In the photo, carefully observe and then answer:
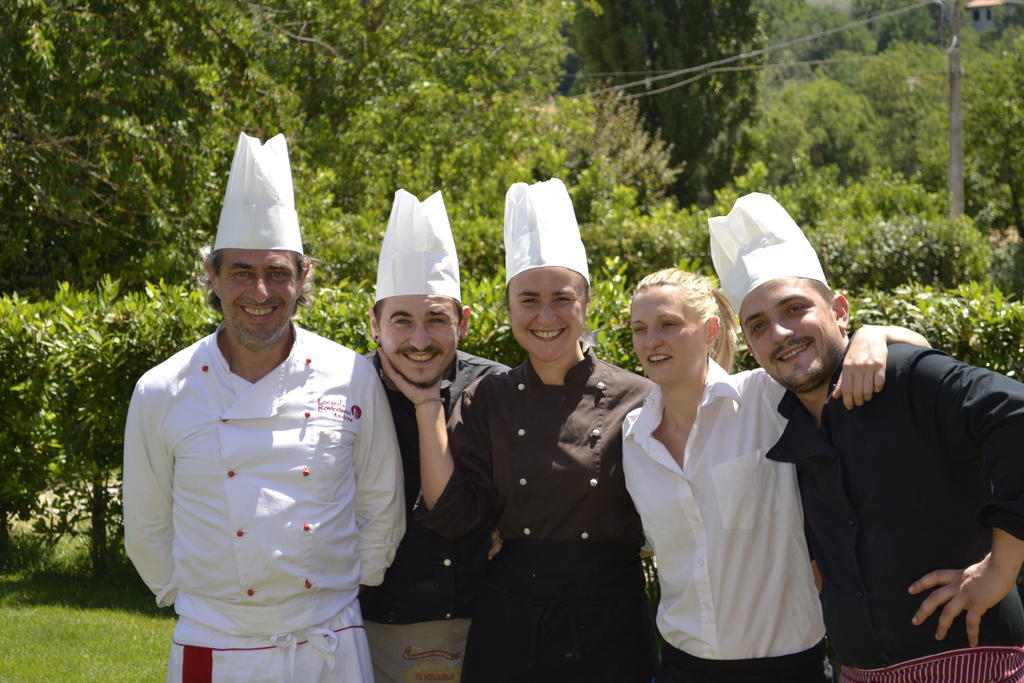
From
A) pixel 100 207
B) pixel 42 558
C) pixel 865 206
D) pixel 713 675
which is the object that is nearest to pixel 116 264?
pixel 100 207

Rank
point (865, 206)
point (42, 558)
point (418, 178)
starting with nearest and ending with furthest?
1. point (42, 558)
2. point (418, 178)
3. point (865, 206)

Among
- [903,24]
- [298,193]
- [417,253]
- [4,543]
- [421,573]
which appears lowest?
[4,543]

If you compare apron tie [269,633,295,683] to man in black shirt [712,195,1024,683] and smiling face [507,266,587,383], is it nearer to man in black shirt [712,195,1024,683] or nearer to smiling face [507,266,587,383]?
smiling face [507,266,587,383]

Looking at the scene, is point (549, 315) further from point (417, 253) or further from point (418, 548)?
point (418, 548)

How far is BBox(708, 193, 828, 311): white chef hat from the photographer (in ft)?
9.77

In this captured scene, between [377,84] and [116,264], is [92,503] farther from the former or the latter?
[377,84]

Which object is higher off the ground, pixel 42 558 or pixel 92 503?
pixel 92 503

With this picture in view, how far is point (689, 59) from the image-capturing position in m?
31.1

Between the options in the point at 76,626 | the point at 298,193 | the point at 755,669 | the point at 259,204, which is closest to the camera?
the point at 755,669

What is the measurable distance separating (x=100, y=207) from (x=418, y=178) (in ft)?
14.7

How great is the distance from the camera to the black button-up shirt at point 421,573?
3.34 m

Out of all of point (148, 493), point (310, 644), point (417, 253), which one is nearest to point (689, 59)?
point (417, 253)

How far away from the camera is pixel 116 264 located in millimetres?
9469

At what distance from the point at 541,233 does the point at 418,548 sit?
1034 mm
